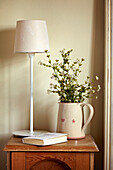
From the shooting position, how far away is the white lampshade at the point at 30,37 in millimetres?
2080

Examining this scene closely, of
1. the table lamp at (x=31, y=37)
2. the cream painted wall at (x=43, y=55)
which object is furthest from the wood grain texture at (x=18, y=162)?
the cream painted wall at (x=43, y=55)

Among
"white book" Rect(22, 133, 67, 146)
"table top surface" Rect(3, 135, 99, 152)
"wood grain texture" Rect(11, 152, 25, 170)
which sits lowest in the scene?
"wood grain texture" Rect(11, 152, 25, 170)

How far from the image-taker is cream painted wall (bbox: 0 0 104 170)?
7.81 ft

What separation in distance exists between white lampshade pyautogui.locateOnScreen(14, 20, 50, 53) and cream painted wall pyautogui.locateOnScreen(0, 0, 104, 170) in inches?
11.5

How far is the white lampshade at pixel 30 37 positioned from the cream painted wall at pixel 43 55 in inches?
11.5

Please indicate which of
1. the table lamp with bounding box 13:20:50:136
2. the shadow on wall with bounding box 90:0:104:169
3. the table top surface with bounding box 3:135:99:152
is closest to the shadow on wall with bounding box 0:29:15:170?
the table lamp with bounding box 13:20:50:136

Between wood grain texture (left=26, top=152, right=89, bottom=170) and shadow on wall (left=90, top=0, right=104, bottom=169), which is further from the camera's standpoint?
shadow on wall (left=90, top=0, right=104, bottom=169)

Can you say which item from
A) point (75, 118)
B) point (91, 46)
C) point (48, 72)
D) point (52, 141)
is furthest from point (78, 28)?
point (52, 141)

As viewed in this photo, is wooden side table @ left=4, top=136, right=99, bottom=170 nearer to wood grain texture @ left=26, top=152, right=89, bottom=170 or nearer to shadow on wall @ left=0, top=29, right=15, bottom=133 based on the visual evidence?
wood grain texture @ left=26, top=152, right=89, bottom=170

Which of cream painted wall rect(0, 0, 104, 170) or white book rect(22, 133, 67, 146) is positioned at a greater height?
cream painted wall rect(0, 0, 104, 170)

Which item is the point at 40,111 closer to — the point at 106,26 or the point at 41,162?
the point at 41,162

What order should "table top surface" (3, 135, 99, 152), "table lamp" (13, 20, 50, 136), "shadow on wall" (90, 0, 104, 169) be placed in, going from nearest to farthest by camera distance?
"table top surface" (3, 135, 99, 152), "table lamp" (13, 20, 50, 136), "shadow on wall" (90, 0, 104, 169)

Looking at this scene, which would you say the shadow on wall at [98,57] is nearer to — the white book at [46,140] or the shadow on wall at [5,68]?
the white book at [46,140]

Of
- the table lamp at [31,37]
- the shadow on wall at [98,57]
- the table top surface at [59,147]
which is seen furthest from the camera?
the shadow on wall at [98,57]
